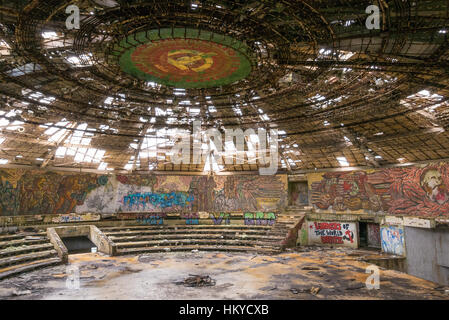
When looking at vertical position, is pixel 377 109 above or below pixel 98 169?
above

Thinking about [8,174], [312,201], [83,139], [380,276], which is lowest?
[380,276]

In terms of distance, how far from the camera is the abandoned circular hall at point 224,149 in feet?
36.5

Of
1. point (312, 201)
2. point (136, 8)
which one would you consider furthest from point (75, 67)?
point (312, 201)

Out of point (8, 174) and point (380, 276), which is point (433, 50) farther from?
point (8, 174)

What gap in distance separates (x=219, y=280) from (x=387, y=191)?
1851 centimetres

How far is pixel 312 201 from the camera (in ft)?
106

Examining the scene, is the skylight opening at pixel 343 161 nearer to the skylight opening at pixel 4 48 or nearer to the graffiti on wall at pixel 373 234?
the graffiti on wall at pixel 373 234

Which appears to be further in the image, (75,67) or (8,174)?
(8,174)

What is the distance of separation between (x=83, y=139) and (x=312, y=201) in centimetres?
2339

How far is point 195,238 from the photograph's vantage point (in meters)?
28.5

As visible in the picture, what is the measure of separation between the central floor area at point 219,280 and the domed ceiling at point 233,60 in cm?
972

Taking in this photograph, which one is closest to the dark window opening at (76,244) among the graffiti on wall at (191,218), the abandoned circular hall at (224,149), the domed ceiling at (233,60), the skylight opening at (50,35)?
the abandoned circular hall at (224,149)
